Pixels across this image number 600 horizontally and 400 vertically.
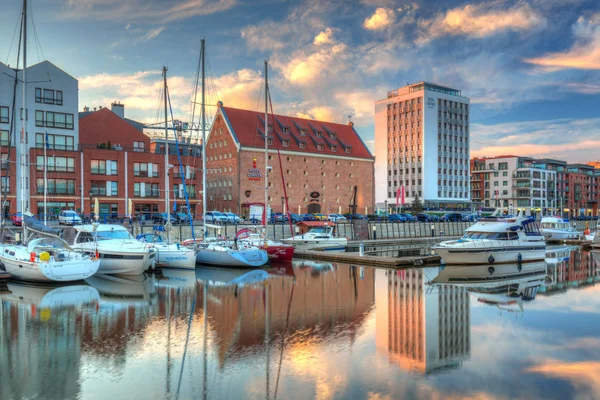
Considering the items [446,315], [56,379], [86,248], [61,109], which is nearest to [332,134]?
[61,109]

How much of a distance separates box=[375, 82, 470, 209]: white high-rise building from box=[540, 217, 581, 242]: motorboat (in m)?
40.0

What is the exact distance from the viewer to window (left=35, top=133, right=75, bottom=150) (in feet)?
188

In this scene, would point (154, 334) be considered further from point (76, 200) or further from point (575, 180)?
point (575, 180)

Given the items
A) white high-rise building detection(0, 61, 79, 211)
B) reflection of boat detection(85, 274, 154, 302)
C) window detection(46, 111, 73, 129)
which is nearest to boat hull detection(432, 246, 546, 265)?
reflection of boat detection(85, 274, 154, 302)

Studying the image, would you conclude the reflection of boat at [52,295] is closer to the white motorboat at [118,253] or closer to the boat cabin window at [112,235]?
the white motorboat at [118,253]

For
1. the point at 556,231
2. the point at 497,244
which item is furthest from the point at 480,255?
the point at 556,231

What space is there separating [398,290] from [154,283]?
12550mm

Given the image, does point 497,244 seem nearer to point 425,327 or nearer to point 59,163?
point 425,327

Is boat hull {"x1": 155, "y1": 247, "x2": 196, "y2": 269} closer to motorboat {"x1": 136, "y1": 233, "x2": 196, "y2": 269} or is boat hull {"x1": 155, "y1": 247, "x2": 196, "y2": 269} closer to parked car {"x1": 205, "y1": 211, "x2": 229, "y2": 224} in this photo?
motorboat {"x1": 136, "y1": 233, "x2": 196, "y2": 269}

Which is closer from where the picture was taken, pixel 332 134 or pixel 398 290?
pixel 398 290

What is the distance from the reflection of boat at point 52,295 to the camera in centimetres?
2077

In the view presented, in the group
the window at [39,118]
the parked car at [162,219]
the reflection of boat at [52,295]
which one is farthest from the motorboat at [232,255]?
the window at [39,118]

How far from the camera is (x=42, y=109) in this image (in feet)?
191

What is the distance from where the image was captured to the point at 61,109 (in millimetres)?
59375
